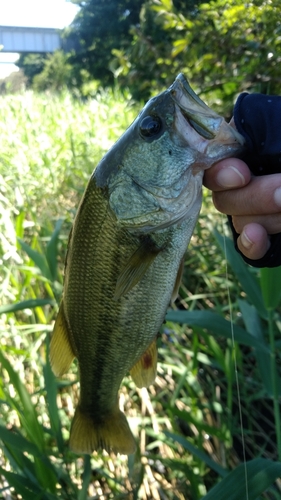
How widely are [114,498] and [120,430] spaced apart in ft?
0.96

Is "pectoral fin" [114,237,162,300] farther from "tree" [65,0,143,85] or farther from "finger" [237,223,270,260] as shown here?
"tree" [65,0,143,85]

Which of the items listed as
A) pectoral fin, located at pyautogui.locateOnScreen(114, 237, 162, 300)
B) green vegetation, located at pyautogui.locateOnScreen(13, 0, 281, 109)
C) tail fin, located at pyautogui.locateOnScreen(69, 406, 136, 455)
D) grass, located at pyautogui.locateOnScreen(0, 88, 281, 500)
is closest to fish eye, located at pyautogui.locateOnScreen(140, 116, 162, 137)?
pectoral fin, located at pyautogui.locateOnScreen(114, 237, 162, 300)

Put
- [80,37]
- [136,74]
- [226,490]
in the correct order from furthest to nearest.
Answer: [80,37], [136,74], [226,490]

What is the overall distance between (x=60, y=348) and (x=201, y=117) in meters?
0.83

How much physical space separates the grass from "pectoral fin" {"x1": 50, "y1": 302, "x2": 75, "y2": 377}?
15cm

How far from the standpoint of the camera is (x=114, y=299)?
138cm

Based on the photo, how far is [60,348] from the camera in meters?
1.53

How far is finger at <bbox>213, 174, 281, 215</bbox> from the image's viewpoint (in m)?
1.22

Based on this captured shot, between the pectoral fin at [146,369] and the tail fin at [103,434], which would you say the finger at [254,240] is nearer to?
the pectoral fin at [146,369]

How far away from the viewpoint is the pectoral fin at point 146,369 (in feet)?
5.17

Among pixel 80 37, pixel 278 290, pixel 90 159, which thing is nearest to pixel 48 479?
pixel 278 290

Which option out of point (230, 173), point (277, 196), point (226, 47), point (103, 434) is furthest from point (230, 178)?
point (226, 47)

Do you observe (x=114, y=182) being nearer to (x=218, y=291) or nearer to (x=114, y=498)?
(x=114, y=498)

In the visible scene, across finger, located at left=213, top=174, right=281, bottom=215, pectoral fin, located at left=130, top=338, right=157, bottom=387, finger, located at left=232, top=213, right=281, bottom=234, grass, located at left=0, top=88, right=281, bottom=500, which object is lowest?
grass, located at left=0, top=88, right=281, bottom=500
